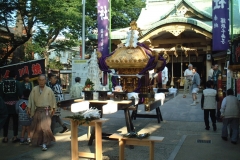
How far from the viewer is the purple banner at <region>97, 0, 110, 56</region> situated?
1574 centimetres

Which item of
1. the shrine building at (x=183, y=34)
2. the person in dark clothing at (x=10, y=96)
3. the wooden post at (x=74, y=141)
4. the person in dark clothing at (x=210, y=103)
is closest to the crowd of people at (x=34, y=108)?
the person in dark clothing at (x=10, y=96)

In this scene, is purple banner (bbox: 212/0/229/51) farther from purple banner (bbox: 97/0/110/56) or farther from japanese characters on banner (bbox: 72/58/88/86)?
japanese characters on banner (bbox: 72/58/88/86)

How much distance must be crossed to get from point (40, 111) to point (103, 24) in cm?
1052

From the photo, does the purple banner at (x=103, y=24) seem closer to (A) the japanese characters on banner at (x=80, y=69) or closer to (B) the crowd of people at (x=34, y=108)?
(A) the japanese characters on banner at (x=80, y=69)

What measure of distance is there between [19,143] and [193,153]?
4375 mm

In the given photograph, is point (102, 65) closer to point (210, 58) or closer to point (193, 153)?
point (193, 153)

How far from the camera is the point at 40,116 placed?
6.41 metres

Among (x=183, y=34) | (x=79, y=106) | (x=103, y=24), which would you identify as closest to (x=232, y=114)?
(x=79, y=106)

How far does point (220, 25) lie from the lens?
42.1 feet

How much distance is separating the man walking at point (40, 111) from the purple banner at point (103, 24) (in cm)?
954

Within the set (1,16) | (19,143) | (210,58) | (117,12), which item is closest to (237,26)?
(210,58)

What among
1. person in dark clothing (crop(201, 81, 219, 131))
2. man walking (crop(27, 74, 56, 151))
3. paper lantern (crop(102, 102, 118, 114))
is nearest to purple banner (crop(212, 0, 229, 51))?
person in dark clothing (crop(201, 81, 219, 131))

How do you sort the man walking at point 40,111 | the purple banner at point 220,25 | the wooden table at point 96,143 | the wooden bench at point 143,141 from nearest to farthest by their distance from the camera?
the wooden bench at point 143,141 → the wooden table at point 96,143 → the man walking at point 40,111 → the purple banner at point 220,25

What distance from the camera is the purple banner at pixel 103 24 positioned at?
620 inches
